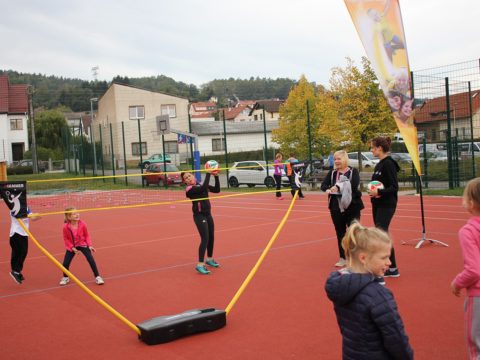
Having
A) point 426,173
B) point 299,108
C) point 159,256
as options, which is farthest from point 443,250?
point 299,108

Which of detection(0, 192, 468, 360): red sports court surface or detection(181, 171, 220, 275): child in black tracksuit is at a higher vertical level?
detection(181, 171, 220, 275): child in black tracksuit

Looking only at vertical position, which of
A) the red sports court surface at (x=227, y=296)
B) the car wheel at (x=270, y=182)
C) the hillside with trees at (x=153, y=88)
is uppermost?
the hillside with trees at (x=153, y=88)

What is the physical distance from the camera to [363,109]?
1036 inches

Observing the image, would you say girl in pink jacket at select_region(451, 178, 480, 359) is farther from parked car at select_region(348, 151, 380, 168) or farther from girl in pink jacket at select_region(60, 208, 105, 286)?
parked car at select_region(348, 151, 380, 168)

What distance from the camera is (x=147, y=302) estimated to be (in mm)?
6941

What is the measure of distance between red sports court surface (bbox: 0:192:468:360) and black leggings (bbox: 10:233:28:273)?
0.32 m

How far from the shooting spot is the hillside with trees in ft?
511

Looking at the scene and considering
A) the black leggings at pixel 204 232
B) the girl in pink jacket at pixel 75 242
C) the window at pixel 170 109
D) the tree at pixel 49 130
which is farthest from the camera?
the tree at pixel 49 130

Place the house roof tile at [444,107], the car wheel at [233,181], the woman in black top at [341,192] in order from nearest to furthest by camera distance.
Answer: the woman in black top at [341,192] < the house roof tile at [444,107] < the car wheel at [233,181]

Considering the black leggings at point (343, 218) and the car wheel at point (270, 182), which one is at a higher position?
the black leggings at point (343, 218)

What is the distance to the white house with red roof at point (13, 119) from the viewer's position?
5884 centimetres

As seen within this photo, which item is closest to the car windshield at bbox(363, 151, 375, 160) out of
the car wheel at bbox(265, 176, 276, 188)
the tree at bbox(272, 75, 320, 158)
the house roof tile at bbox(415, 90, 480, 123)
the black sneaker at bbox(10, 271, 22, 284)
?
the tree at bbox(272, 75, 320, 158)

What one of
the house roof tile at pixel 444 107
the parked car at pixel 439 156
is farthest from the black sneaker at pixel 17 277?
the parked car at pixel 439 156

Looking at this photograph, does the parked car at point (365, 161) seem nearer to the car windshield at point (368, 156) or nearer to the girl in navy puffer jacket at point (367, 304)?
the car windshield at point (368, 156)
